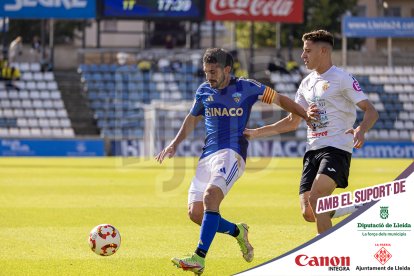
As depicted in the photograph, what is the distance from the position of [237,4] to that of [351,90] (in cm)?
3354

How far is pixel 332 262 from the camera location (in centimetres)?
758

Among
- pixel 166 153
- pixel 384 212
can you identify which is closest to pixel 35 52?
pixel 166 153

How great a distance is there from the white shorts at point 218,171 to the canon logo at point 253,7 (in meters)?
A: 33.5

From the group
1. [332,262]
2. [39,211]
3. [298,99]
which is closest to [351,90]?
[298,99]

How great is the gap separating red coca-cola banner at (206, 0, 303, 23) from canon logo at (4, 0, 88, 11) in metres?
5.63

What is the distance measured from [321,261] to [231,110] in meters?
2.64

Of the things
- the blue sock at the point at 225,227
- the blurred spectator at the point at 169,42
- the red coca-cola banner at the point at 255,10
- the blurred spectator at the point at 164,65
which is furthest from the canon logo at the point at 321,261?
the blurred spectator at the point at 169,42

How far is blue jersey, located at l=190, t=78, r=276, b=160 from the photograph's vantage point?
9852 millimetres

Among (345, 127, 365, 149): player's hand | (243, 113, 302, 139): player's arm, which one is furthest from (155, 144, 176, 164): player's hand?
(345, 127, 365, 149): player's hand

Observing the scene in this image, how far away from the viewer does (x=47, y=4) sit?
42500 mm

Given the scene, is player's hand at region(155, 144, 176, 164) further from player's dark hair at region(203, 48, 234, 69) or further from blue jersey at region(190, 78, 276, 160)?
player's dark hair at region(203, 48, 234, 69)

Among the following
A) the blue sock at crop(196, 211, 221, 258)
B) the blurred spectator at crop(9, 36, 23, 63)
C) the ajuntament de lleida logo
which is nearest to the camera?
the ajuntament de lleida logo

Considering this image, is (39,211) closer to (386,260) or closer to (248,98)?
(248,98)

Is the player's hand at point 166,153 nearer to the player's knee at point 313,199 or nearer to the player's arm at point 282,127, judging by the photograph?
the player's arm at point 282,127
